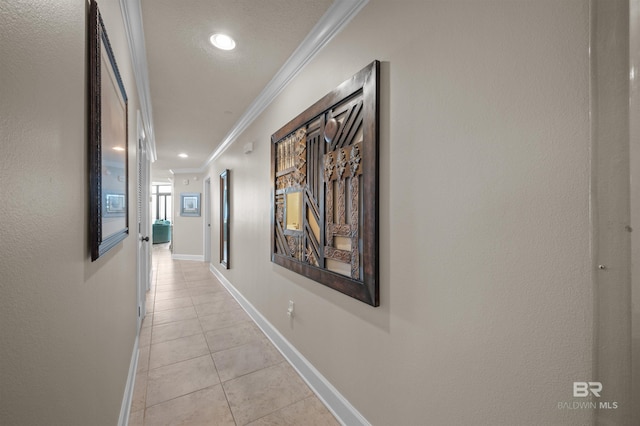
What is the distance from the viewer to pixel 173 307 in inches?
142

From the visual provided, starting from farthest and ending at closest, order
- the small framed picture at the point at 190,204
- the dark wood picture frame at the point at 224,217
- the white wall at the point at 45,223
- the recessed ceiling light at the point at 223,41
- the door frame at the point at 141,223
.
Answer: the small framed picture at the point at 190,204 < the dark wood picture frame at the point at 224,217 < the door frame at the point at 141,223 < the recessed ceiling light at the point at 223,41 < the white wall at the point at 45,223

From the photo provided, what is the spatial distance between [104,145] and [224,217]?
3.62 metres

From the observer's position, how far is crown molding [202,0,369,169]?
1586 millimetres

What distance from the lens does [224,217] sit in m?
4.58

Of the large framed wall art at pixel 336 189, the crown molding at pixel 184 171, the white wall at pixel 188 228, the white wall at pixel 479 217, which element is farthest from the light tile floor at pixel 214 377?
the crown molding at pixel 184 171

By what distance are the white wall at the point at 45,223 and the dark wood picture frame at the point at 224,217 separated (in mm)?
3361

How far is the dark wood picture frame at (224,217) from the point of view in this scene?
4281 millimetres

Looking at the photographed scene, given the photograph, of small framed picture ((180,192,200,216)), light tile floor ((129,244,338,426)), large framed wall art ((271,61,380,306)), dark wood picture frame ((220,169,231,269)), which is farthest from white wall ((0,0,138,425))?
small framed picture ((180,192,200,216))

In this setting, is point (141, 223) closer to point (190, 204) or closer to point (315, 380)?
point (315, 380)

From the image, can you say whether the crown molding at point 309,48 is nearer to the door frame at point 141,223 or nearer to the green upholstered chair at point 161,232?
the door frame at point 141,223

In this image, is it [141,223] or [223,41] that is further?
[141,223]

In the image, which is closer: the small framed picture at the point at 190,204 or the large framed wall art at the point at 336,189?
the large framed wall art at the point at 336,189

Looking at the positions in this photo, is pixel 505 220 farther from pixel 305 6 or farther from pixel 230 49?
pixel 230 49

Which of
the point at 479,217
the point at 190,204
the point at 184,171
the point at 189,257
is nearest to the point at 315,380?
the point at 479,217
